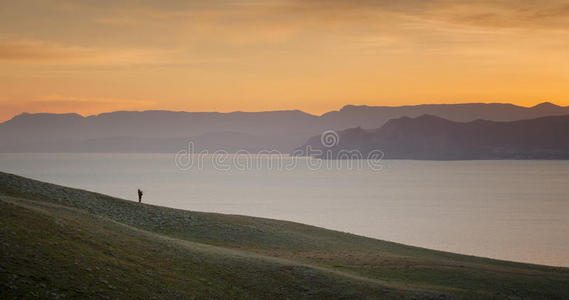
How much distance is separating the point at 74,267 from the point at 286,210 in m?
108

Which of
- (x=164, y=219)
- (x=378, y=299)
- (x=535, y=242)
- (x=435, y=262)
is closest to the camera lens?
(x=378, y=299)

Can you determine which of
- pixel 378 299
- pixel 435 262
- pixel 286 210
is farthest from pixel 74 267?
pixel 286 210

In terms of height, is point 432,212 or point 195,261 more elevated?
point 432,212

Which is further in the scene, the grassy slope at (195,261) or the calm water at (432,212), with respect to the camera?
the calm water at (432,212)

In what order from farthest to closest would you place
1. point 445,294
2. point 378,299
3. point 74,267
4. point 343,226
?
point 343,226 < point 445,294 < point 378,299 < point 74,267

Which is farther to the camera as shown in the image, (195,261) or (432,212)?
(432,212)

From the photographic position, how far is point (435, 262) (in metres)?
39.6

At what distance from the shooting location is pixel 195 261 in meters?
29.3

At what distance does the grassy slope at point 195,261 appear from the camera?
21.7 m

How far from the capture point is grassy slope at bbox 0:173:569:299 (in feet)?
71.2

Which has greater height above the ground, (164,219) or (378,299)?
(164,219)

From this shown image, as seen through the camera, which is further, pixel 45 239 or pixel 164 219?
pixel 164 219

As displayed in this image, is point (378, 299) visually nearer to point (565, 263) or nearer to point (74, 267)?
point (74, 267)

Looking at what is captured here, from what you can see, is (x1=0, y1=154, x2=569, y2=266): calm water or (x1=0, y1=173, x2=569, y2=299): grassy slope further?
(x1=0, y1=154, x2=569, y2=266): calm water
